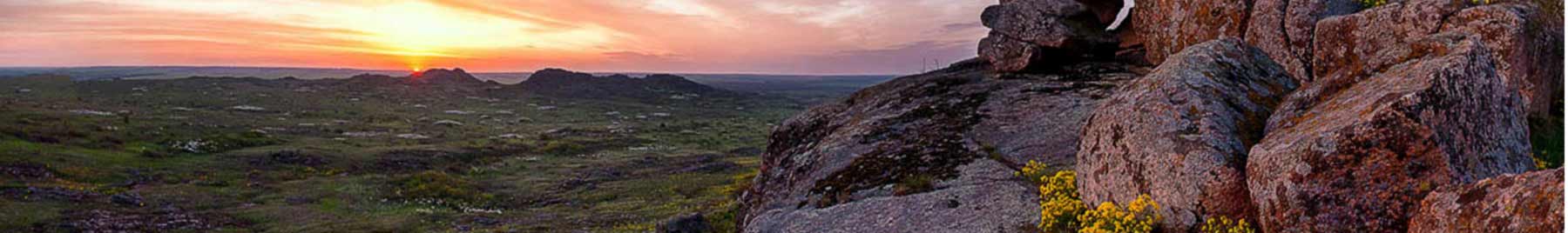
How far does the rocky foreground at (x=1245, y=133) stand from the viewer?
10.6 metres

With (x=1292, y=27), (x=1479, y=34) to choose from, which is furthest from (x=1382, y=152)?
(x=1292, y=27)

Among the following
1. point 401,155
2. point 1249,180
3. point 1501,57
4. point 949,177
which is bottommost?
point 401,155

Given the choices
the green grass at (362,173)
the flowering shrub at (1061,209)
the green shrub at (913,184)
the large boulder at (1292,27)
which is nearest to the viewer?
the flowering shrub at (1061,209)

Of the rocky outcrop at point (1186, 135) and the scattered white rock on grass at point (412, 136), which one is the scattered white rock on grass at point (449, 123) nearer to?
the scattered white rock on grass at point (412, 136)

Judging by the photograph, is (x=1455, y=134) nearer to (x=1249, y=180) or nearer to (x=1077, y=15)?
(x=1249, y=180)

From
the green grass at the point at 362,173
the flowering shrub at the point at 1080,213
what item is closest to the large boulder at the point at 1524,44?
the flowering shrub at the point at 1080,213

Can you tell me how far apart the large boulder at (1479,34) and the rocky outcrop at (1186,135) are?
12.0ft

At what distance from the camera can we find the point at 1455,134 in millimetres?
11266

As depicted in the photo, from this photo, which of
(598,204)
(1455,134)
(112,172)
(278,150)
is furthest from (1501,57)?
(278,150)

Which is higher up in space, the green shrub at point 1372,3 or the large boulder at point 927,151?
the green shrub at point 1372,3

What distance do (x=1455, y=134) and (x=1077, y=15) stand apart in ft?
84.1

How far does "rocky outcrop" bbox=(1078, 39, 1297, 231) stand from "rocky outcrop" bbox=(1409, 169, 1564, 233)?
2.45 m

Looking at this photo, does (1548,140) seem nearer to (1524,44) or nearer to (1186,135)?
(1524,44)

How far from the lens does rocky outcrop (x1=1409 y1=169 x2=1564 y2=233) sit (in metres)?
7.93
